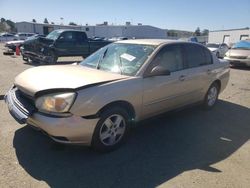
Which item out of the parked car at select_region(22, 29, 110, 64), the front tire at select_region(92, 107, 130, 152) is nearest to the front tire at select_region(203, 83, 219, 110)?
the front tire at select_region(92, 107, 130, 152)

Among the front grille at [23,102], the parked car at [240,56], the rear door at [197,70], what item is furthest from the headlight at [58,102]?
the parked car at [240,56]

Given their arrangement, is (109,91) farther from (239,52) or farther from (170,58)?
(239,52)

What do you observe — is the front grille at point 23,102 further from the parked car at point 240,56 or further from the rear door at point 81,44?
the parked car at point 240,56

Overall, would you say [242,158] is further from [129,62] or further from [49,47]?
[49,47]

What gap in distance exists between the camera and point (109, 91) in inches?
146

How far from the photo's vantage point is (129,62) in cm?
447

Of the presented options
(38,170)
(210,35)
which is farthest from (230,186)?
(210,35)

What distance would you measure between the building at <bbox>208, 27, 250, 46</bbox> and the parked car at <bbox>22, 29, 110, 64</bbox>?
35113mm

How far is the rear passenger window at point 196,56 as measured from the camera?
541cm

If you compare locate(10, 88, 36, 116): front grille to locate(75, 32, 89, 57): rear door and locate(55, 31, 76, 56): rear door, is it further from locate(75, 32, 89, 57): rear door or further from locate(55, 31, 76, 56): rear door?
locate(75, 32, 89, 57): rear door

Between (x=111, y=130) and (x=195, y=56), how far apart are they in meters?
2.76

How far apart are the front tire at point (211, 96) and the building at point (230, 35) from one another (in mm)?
40919

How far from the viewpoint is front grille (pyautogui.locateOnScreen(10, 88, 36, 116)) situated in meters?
3.61

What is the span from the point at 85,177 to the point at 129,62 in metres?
2.05
